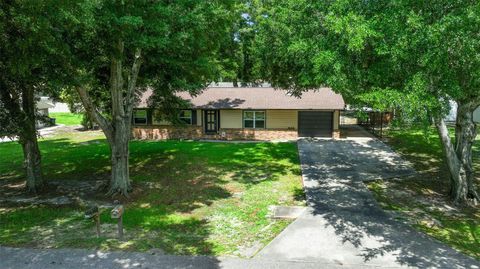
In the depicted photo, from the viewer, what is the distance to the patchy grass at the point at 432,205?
10.9 metres

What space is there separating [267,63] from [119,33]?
9.69 meters

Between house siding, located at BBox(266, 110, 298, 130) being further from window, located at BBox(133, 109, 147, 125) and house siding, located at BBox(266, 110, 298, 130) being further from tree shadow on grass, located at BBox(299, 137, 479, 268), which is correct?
window, located at BBox(133, 109, 147, 125)

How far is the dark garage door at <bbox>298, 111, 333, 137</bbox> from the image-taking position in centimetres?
2820

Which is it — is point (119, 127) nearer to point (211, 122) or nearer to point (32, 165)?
point (32, 165)

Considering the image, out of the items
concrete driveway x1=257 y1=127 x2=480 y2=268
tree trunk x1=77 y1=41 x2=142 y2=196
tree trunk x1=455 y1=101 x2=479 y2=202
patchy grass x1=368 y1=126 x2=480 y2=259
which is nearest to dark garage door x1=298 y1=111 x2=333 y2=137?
patchy grass x1=368 y1=126 x2=480 y2=259

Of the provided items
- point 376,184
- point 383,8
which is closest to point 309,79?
point 383,8

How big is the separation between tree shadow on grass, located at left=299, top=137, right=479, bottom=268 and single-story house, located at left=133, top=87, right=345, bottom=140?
472 cm

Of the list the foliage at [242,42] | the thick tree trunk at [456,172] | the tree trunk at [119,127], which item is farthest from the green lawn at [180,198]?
the foliage at [242,42]

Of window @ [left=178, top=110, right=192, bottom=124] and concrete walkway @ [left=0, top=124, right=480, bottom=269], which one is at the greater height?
window @ [left=178, top=110, right=192, bottom=124]

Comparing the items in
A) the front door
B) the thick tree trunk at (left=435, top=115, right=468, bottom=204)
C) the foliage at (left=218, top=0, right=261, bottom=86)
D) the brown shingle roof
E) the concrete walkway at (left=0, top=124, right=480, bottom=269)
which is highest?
the foliage at (left=218, top=0, right=261, bottom=86)

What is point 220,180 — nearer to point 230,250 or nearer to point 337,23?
point 230,250

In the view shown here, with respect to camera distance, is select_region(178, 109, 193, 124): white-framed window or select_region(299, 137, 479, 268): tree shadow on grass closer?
select_region(299, 137, 479, 268): tree shadow on grass

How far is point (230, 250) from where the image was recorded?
996 cm

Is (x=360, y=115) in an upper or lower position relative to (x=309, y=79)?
lower
